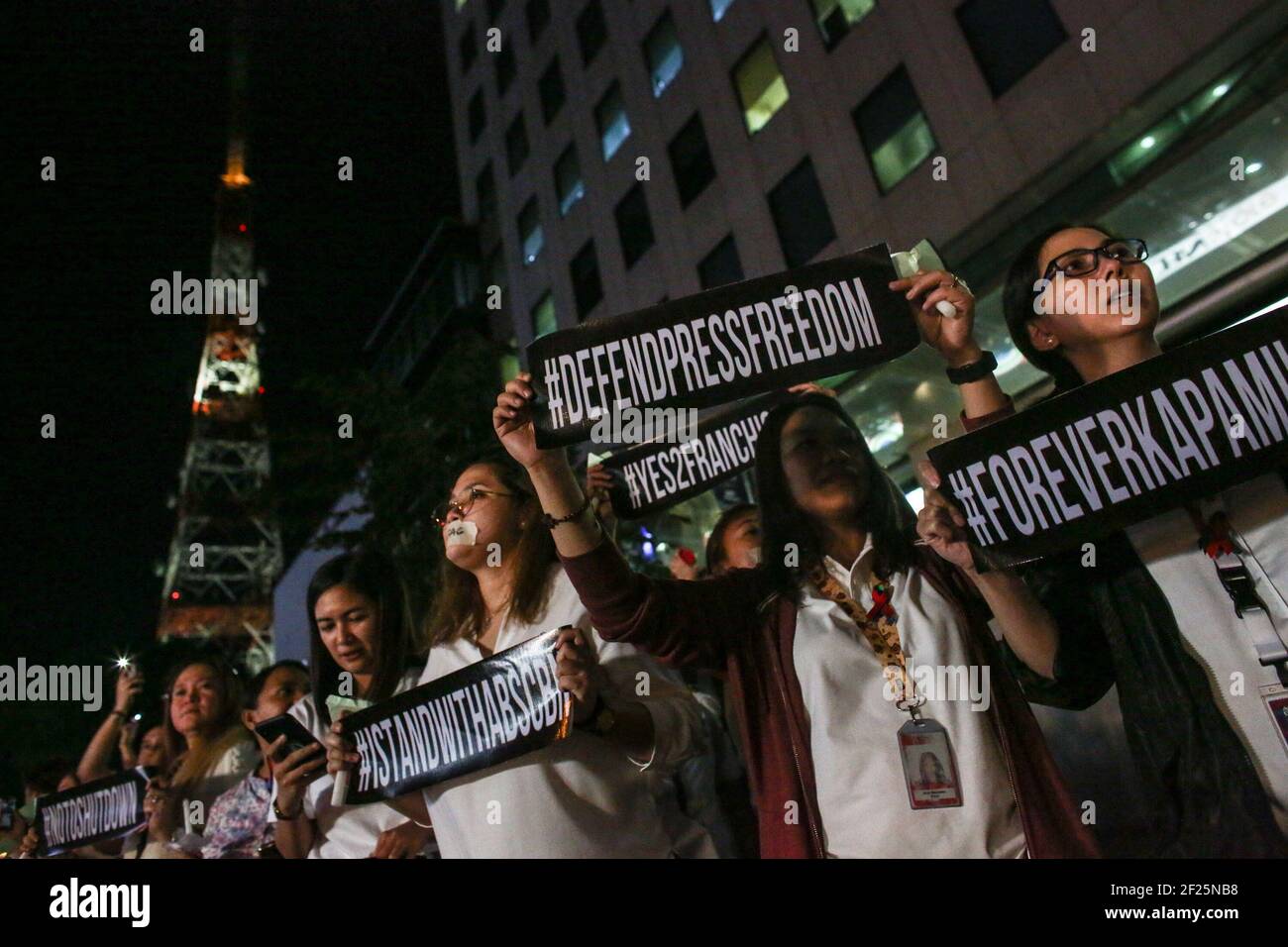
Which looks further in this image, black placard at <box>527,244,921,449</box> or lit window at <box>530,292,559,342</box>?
lit window at <box>530,292,559,342</box>

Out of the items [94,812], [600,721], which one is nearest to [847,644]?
[600,721]

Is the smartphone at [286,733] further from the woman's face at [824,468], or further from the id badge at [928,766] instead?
the id badge at [928,766]

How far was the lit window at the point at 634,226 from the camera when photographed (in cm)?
1630

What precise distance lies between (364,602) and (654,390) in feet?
5.08

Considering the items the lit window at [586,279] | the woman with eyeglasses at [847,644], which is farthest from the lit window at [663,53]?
the woman with eyeglasses at [847,644]

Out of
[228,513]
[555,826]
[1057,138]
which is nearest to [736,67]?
[1057,138]

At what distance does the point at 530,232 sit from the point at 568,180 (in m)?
1.95

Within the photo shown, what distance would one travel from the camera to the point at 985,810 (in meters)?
1.94

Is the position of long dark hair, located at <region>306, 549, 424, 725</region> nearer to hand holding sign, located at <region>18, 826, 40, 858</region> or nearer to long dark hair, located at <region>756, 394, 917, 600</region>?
long dark hair, located at <region>756, 394, 917, 600</region>

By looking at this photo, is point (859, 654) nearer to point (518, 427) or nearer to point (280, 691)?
point (518, 427)

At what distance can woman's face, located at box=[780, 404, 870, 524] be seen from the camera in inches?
96.7

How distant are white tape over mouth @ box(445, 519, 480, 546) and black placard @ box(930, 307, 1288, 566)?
4.91 feet

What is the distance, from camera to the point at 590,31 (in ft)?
62.3

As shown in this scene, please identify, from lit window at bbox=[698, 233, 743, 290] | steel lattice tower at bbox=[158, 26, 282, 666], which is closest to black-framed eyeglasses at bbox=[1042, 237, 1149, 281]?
lit window at bbox=[698, 233, 743, 290]
